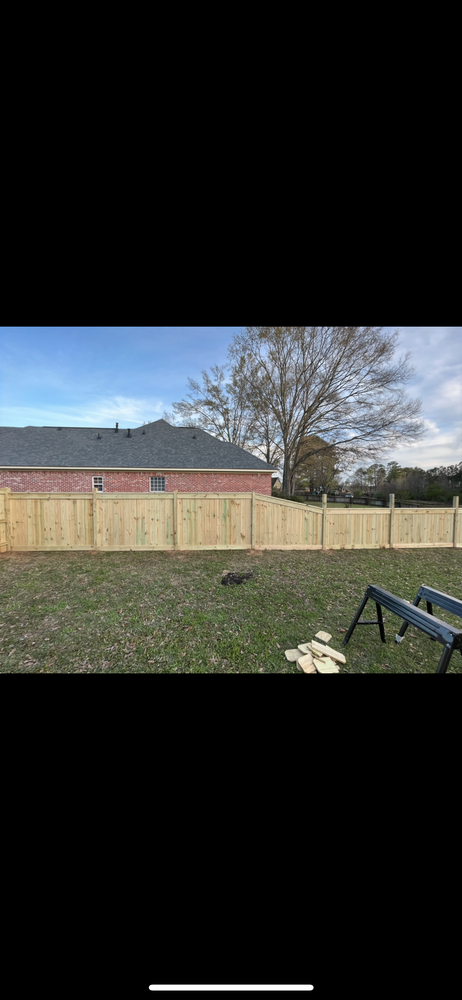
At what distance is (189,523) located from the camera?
240 inches

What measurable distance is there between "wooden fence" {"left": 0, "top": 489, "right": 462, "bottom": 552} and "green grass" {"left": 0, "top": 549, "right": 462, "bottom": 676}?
357 millimetres

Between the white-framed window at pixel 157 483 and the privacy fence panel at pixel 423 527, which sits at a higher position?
the white-framed window at pixel 157 483

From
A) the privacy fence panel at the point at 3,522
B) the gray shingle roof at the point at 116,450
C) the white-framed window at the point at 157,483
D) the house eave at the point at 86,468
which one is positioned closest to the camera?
the privacy fence panel at the point at 3,522

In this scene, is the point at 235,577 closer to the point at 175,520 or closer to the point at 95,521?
the point at 175,520

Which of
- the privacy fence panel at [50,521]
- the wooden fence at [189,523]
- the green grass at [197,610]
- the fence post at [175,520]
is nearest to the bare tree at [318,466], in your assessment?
the wooden fence at [189,523]

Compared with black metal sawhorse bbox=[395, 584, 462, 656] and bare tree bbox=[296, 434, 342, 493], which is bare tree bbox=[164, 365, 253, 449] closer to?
bare tree bbox=[296, 434, 342, 493]

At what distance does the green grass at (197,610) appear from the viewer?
8.54 feet

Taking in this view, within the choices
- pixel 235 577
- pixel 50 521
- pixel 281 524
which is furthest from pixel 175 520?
pixel 50 521

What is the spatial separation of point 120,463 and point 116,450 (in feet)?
2.76

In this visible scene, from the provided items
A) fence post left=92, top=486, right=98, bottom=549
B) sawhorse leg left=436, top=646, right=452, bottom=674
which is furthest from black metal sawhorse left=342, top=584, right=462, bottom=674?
fence post left=92, top=486, right=98, bottom=549

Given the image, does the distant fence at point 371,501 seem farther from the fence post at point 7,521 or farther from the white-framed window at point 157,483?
the fence post at point 7,521

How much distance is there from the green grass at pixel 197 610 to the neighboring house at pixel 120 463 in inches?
200
